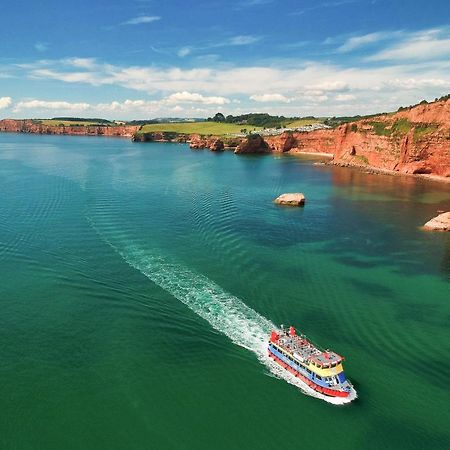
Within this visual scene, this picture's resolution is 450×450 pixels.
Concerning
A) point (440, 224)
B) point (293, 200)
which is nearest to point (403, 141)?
point (293, 200)

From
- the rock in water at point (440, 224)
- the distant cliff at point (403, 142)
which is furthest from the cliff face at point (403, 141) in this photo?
the rock in water at point (440, 224)

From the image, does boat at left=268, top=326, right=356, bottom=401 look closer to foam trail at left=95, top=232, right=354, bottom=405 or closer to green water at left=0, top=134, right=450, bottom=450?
foam trail at left=95, top=232, right=354, bottom=405

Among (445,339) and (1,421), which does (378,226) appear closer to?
(445,339)

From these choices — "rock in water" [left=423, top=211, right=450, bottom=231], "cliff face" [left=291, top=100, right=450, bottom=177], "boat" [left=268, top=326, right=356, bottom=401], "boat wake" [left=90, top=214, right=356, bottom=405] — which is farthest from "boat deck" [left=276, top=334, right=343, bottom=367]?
"cliff face" [left=291, top=100, right=450, bottom=177]

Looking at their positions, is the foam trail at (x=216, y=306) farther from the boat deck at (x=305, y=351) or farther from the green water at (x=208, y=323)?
the boat deck at (x=305, y=351)

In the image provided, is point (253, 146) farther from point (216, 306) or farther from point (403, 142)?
point (216, 306)

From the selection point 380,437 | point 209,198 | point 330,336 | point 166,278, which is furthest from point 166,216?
point 380,437

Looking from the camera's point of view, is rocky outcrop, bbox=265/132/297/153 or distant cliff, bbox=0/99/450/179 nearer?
distant cliff, bbox=0/99/450/179
